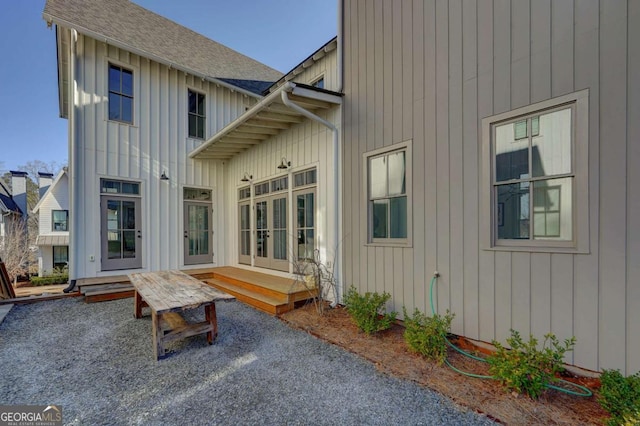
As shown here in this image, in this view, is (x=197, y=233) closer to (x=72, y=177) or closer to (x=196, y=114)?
(x=72, y=177)

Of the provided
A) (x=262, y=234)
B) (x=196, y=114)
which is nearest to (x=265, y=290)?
(x=262, y=234)

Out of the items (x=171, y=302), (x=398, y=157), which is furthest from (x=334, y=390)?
(x=398, y=157)

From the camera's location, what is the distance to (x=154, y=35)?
7.54 m

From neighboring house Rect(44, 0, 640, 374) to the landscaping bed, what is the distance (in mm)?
410

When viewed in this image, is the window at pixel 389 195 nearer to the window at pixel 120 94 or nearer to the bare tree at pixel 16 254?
the window at pixel 120 94

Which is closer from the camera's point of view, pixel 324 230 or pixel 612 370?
pixel 612 370

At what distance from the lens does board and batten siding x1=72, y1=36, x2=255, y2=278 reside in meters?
5.93

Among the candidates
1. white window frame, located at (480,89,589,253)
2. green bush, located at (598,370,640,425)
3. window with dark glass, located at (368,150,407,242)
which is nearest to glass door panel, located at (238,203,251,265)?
window with dark glass, located at (368,150,407,242)

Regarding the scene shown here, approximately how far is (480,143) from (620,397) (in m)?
2.31

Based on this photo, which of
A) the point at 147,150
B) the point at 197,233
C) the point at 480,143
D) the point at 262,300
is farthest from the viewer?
the point at 197,233

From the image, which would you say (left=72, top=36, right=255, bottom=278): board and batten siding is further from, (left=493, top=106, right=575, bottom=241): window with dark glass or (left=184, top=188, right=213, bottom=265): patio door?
(left=493, top=106, right=575, bottom=241): window with dark glass

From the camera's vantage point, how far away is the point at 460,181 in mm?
3170

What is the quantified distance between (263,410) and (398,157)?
10.6 feet

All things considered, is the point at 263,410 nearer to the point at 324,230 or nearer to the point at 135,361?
the point at 135,361
